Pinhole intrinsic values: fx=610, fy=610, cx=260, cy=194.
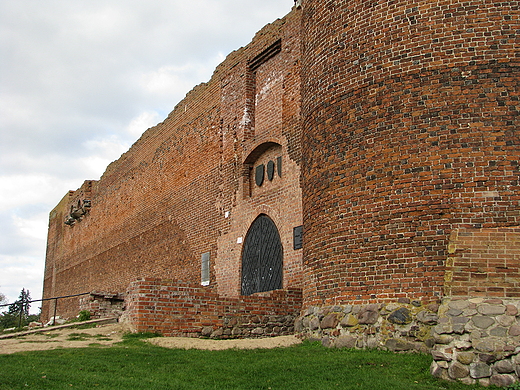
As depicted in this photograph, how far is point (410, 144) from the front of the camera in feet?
31.0

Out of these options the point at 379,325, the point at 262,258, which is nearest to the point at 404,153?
the point at 379,325

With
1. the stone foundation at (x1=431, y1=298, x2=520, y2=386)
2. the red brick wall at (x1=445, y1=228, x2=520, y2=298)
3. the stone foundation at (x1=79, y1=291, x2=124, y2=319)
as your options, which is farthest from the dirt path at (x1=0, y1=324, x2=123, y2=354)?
the red brick wall at (x1=445, y1=228, x2=520, y2=298)

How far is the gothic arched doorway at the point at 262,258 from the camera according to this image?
47.8 ft

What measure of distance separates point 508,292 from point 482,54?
3779 millimetres

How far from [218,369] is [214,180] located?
35.3ft

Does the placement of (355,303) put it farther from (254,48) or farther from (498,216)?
(254,48)

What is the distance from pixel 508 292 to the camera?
301 inches

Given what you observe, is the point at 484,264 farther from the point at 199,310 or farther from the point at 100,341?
the point at 100,341

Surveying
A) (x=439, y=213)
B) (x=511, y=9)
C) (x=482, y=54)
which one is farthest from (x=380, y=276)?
(x=511, y=9)

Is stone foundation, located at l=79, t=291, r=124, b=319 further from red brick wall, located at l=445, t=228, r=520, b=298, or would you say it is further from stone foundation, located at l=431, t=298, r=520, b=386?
stone foundation, located at l=431, t=298, r=520, b=386

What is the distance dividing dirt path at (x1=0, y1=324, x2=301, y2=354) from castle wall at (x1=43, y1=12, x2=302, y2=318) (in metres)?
3.42

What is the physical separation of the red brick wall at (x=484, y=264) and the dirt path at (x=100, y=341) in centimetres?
333

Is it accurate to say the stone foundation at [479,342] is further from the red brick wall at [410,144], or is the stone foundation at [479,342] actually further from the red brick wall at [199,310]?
the red brick wall at [199,310]

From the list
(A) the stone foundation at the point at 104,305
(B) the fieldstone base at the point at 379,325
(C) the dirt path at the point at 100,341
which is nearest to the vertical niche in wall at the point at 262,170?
(A) the stone foundation at the point at 104,305
